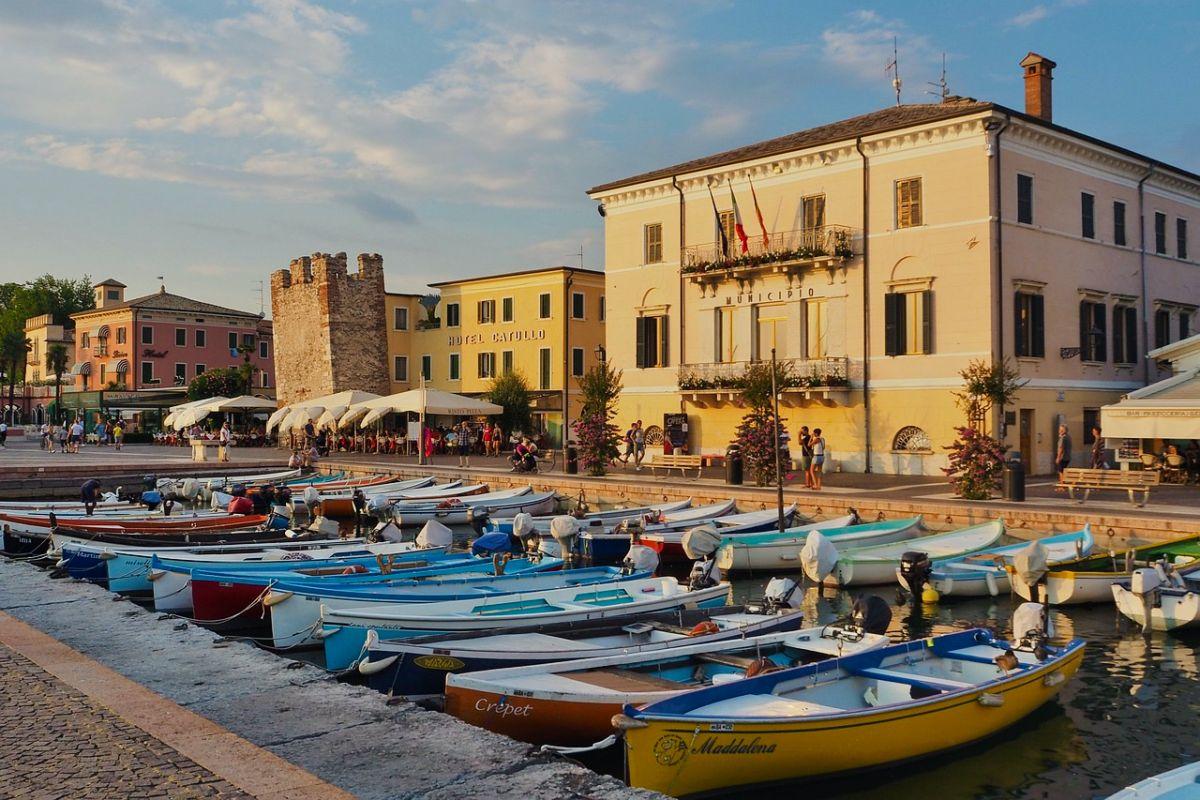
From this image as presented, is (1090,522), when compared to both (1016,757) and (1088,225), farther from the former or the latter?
(1088,225)

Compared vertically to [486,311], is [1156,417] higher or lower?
lower

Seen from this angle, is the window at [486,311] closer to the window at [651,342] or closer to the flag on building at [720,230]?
the window at [651,342]

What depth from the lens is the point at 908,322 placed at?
3369 cm

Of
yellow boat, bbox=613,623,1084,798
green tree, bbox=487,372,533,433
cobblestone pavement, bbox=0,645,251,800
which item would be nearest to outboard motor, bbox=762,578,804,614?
yellow boat, bbox=613,623,1084,798

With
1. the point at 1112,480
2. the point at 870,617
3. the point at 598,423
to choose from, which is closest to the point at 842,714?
the point at 870,617

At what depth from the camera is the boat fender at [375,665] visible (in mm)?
10961

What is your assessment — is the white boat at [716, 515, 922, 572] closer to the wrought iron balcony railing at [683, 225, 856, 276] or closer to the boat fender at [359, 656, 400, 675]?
the boat fender at [359, 656, 400, 675]

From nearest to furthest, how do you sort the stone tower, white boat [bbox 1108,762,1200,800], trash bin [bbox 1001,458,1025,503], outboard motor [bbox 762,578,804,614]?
white boat [bbox 1108,762,1200,800] → outboard motor [bbox 762,578,804,614] → trash bin [bbox 1001,458,1025,503] → the stone tower

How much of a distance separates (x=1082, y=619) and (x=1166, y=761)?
7.08 meters

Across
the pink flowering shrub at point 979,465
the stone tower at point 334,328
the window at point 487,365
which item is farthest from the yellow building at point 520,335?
the pink flowering shrub at point 979,465

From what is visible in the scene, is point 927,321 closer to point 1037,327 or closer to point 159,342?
point 1037,327

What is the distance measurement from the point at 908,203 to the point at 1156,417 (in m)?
10.9

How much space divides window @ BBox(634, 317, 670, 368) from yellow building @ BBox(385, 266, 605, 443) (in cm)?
901

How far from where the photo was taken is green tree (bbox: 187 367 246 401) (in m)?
70.9
